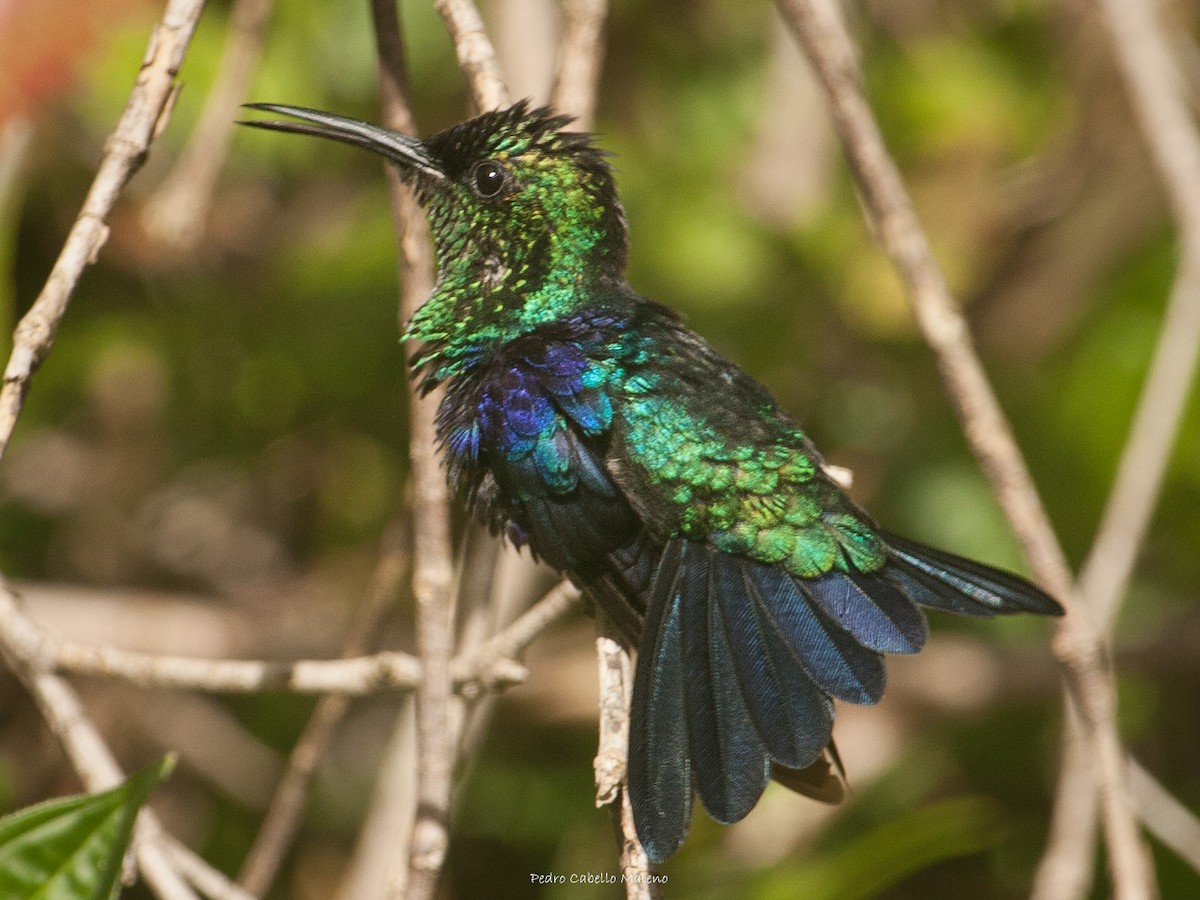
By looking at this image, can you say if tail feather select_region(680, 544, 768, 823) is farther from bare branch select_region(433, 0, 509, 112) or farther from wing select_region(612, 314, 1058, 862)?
bare branch select_region(433, 0, 509, 112)

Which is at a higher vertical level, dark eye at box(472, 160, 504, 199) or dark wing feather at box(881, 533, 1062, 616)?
dark eye at box(472, 160, 504, 199)

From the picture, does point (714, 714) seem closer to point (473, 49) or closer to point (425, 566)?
point (425, 566)

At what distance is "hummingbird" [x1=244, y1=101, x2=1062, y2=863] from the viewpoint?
206 cm

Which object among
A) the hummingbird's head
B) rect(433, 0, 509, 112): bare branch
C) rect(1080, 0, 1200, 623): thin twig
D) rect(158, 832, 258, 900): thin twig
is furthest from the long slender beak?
rect(1080, 0, 1200, 623): thin twig

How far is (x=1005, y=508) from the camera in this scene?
2.17 m

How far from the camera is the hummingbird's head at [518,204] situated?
241 cm

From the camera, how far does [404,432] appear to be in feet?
12.7

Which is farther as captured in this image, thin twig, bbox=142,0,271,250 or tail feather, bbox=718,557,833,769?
thin twig, bbox=142,0,271,250

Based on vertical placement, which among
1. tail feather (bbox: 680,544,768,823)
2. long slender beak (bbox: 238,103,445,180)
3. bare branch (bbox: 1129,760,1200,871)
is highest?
long slender beak (bbox: 238,103,445,180)

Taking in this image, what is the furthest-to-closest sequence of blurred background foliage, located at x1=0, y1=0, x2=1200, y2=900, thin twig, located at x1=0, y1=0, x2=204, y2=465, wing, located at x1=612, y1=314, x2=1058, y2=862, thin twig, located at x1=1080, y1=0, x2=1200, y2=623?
blurred background foliage, located at x1=0, y1=0, x2=1200, y2=900 < thin twig, located at x1=1080, y1=0, x2=1200, y2=623 < wing, located at x1=612, y1=314, x2=1058, y2=862 < thin twig, located at x1=0, y1=0, x2=204, y2=465

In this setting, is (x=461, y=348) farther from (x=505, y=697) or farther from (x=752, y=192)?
(x=752, y=192)

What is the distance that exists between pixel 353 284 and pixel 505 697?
1204 millimetres

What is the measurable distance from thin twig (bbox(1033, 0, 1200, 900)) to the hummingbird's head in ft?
3.41

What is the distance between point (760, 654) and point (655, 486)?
1.02 ft
